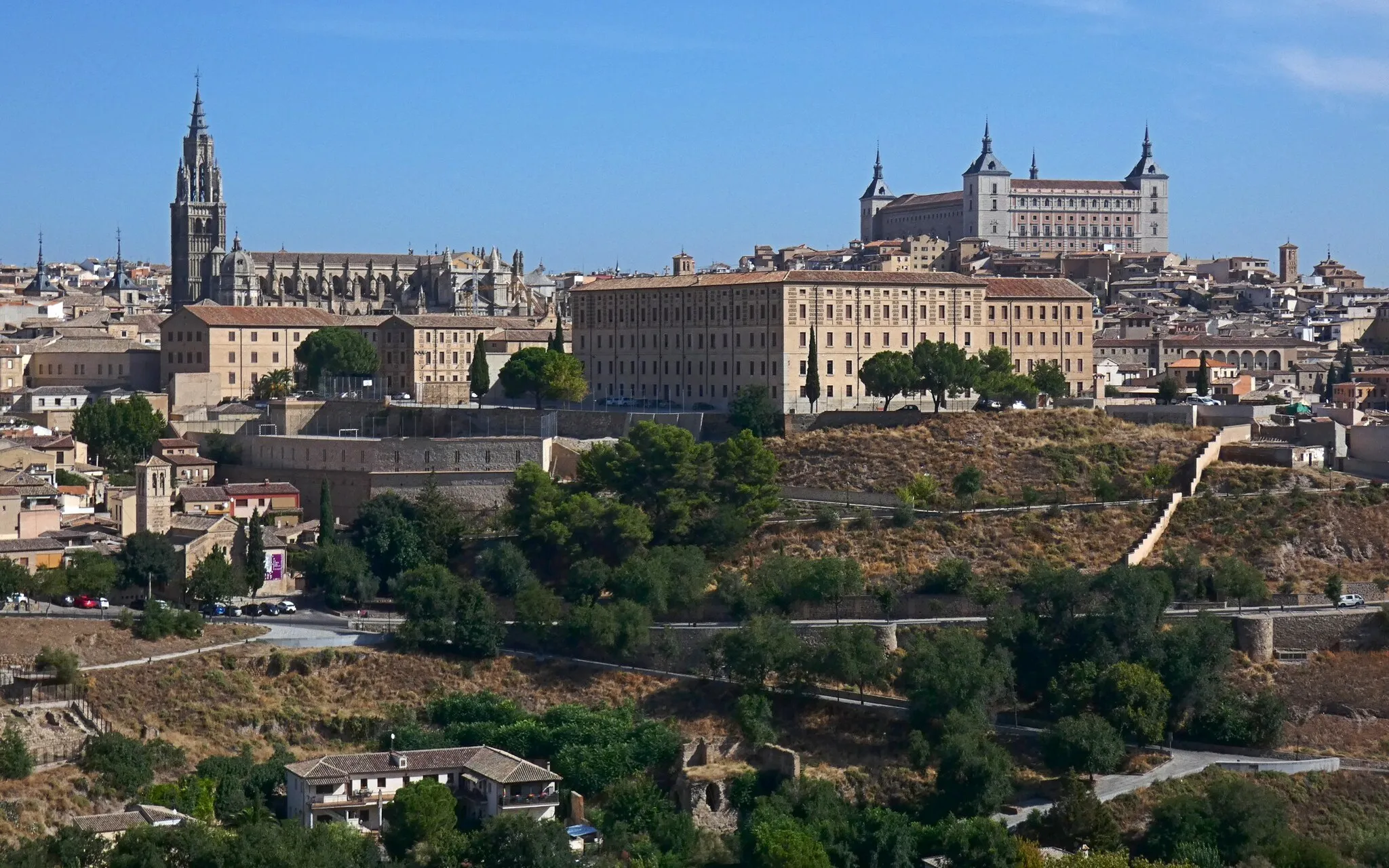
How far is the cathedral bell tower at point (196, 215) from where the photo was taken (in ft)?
387

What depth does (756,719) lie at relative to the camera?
151 feet

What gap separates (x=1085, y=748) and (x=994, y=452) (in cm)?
1768

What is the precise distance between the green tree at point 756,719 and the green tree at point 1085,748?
5.12 m

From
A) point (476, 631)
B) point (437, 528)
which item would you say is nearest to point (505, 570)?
point (437, 528)

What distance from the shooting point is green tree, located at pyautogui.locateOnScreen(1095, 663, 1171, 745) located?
4472 cm

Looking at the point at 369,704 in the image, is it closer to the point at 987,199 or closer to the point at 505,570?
the point at 505,570

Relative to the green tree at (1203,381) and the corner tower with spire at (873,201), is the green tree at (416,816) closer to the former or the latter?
the green tree at (1203,381)

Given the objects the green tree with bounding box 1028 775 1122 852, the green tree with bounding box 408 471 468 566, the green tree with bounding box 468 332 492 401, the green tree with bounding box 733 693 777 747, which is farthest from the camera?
the green tree with bounding box 468 332 492 401

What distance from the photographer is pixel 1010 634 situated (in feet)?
157

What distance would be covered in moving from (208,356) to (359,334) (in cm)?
501

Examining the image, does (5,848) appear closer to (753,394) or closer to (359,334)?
(753,394)

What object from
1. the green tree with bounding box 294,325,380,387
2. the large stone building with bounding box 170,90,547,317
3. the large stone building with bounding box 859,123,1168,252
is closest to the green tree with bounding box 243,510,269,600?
the green tree with bounding box 294,325,380,387

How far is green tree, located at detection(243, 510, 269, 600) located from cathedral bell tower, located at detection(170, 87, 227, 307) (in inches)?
2488

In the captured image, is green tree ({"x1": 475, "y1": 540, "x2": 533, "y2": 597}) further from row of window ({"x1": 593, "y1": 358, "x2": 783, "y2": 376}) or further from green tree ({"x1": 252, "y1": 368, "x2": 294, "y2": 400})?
green tree ({"x1": 252, "y1": 368, "x2": 294, "y2": 400})
